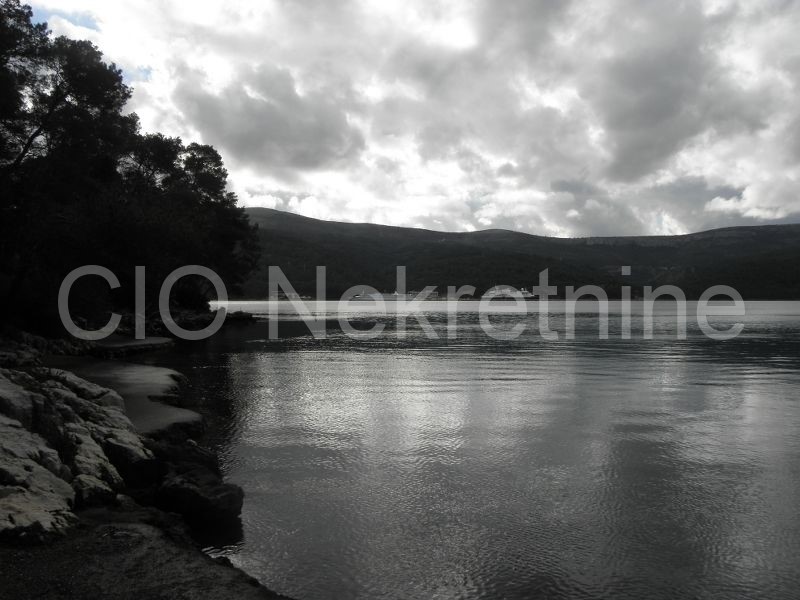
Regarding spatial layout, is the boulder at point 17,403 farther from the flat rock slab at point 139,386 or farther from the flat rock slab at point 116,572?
the flat rock slab at point 139,386

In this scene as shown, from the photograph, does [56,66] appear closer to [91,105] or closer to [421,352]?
[91,105]

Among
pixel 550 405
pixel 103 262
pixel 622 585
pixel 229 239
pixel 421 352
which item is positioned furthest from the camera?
pixel 229 239

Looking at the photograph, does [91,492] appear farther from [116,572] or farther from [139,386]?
[139,386]

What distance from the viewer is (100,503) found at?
9859 millimetres

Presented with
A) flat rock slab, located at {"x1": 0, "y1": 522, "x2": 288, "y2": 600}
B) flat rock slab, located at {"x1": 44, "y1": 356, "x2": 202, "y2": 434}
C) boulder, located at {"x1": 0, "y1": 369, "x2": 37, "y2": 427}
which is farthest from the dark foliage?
flat rock slab, located at {"x1": 0, "y1": 522, "x2": 288, "y2": 600}

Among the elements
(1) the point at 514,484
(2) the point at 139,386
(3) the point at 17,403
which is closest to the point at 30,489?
(3) the point at 17,403

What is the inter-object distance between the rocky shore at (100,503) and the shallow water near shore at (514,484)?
39.2 inches

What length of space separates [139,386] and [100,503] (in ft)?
Result: 39.1

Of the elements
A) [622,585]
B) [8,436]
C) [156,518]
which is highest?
[8,436]

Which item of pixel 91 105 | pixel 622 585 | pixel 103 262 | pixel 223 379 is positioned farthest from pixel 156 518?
pixel 91 105

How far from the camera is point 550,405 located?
2195cm

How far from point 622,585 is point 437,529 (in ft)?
10.6

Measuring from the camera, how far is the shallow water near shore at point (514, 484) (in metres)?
8.92

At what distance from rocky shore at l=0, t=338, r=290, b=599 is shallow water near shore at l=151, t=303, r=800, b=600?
3.27 feet
